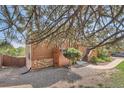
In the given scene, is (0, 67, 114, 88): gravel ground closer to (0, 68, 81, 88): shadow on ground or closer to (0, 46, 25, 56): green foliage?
(0, 68, 81, 88): shadow on ground

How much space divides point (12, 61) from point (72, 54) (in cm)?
54

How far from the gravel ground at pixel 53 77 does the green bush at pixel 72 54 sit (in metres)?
0.12

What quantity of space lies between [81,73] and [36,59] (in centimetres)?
45

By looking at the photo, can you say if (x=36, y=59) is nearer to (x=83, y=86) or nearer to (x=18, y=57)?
(x=18, y=57)

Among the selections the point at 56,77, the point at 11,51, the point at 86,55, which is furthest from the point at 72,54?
the point at 11,51

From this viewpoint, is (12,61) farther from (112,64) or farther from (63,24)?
(112,64)

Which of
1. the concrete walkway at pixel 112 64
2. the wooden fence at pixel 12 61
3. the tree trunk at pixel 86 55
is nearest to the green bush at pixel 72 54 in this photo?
the tree trunk at pixel 86 55

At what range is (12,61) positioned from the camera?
9.27 ft

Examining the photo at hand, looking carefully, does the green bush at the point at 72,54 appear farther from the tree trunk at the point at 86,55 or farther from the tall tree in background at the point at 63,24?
the tall tree in background at the point at 63,24

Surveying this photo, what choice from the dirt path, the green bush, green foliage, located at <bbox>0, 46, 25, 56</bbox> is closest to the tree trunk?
the green bush

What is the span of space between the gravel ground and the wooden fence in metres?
0.05

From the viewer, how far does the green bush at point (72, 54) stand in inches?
107

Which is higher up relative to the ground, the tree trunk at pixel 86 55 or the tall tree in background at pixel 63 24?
the tall tree in background at pixel 63 24
